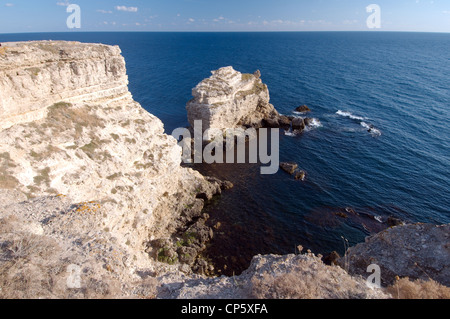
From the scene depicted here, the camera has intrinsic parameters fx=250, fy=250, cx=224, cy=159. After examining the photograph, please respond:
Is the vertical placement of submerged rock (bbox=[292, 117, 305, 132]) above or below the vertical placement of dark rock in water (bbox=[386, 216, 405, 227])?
above

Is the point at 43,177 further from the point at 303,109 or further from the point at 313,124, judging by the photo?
the point at 303,109

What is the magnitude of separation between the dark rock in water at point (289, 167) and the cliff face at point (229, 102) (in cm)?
1642

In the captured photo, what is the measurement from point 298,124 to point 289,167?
1943 centimetres

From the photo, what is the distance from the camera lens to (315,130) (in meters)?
61.4

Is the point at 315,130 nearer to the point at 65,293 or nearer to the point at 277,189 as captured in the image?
the point at 277,189

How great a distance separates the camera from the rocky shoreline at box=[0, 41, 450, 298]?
13195mm

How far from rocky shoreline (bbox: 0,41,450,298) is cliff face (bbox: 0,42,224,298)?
0.34ft

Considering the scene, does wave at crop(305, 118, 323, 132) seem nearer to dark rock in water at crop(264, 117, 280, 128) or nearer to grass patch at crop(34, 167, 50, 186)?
dark rock in water at crop(264, 117, 280, 128)

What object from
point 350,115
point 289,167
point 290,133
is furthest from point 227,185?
point 350,115

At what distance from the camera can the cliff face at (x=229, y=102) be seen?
173ft

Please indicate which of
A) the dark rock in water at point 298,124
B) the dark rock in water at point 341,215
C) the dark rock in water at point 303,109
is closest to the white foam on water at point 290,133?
the dark rock in water at point 298,124

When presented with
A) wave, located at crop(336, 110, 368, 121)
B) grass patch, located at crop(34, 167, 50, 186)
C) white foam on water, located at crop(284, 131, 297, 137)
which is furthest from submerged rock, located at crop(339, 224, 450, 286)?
wave, located at crop(336, 110, 368, 121)

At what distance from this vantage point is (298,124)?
6156 cm

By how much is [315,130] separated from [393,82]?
55428 mm
